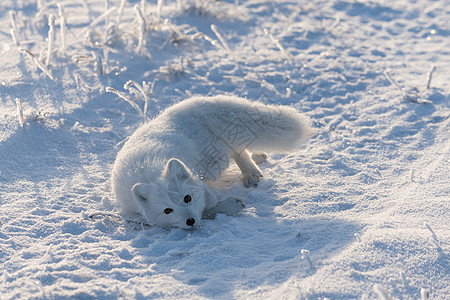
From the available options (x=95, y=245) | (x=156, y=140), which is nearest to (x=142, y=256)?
(x=95, y=245)

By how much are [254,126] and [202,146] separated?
0.51 m

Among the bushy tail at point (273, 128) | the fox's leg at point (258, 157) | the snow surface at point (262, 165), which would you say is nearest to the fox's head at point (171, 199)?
the snow surface at point (262, 165)

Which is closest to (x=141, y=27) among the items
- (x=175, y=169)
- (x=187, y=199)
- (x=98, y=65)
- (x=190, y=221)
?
(x=98, y=65)

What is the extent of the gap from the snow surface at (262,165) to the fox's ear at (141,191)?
0.87 ft

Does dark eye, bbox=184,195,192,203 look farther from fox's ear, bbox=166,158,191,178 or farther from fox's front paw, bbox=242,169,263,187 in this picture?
fox's front paw, bbox=242,169,263,187

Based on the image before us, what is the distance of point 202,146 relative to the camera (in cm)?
426

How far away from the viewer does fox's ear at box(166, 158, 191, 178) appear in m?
3.54

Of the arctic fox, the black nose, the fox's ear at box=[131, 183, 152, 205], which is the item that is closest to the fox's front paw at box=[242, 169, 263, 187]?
the arctic fox

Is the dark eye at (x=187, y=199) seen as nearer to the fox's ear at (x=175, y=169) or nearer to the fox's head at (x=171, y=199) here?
the fox's head at (x=171, y=199)

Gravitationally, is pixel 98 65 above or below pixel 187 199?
below

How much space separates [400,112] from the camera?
17.9 feet

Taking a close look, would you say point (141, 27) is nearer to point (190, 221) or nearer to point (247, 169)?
point (247, 169)

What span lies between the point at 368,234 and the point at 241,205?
1.13 meters

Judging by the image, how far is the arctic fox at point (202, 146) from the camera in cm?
374
